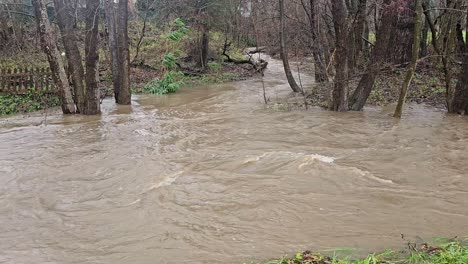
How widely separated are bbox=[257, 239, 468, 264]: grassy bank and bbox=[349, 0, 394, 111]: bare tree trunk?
358 inches

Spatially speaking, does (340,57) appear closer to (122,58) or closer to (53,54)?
(122,58)

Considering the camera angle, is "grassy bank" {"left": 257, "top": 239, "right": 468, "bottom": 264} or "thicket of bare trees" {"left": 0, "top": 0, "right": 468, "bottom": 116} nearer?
"grassy bank" {"left": 257, "top": 239, "right": 468, "bottom": 264}

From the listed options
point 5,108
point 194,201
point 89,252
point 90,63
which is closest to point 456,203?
point 194,201

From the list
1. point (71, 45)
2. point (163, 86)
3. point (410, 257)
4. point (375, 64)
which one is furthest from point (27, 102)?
point (410, 257)

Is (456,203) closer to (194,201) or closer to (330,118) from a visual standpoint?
(194,201)

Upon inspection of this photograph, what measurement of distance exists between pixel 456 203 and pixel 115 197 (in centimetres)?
476

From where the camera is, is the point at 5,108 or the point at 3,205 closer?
the point at 3,205

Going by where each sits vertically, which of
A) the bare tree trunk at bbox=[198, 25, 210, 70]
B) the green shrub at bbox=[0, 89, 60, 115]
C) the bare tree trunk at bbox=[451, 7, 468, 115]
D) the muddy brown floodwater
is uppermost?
the bare tree trunk at bbox=[198, 25, 210, 70]

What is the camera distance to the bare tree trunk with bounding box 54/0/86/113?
12.9 meters

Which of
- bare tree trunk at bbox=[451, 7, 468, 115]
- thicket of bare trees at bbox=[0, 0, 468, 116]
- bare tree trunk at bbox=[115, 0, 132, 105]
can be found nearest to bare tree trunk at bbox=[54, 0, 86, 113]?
thicket of bare trees at bbox=[0, 0, 468, 116]

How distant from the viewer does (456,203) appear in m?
5.81

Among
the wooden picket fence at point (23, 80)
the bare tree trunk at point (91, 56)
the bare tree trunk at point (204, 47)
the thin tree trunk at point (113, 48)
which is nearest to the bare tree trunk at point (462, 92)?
the bare tree trunk at point (91, 56)

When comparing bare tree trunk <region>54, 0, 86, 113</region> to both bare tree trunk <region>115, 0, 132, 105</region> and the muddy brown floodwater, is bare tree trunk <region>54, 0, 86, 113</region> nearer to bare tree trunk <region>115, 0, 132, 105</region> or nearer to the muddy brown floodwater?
the muddy brown floodwater

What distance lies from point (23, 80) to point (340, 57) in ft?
36.8
